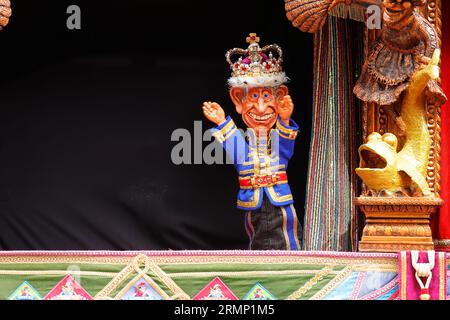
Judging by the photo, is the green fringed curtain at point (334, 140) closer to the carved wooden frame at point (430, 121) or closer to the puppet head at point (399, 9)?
the carved wooden frame at point (430, 121)

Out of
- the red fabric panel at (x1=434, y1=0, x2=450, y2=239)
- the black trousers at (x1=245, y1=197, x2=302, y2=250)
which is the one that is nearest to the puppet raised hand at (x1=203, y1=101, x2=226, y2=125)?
the black trousers at (x1=245, y1=197, x2=302, y2=250)

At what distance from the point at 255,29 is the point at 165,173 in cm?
97

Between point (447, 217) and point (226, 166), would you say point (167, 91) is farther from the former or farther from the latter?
point (447, 217)

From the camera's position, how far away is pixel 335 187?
476cm

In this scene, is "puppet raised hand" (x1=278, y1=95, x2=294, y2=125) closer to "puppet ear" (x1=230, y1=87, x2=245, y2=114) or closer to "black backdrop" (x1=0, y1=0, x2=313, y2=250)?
"puppet ear" (x1=230, y1=87, x2=245, y2=114)

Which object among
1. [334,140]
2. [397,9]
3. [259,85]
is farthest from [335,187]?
[397,9]

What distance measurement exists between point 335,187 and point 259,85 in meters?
0.67

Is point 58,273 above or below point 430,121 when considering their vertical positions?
below

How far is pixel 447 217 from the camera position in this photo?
A: 4.59m

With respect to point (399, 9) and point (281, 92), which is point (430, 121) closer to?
point (399, 9)

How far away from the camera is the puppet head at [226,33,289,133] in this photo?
500 centimetres

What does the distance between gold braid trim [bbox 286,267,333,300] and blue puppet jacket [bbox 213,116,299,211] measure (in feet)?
2.65

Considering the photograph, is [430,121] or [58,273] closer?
[58,273]

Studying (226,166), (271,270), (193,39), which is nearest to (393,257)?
(271,270)
